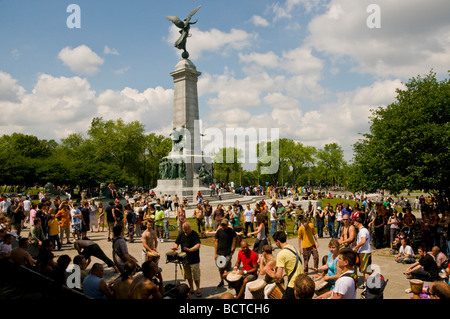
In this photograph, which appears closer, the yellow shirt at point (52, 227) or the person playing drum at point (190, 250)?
the person playing drum at point (190, 250)

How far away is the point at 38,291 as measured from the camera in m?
4.97

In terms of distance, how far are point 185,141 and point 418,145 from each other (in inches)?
886

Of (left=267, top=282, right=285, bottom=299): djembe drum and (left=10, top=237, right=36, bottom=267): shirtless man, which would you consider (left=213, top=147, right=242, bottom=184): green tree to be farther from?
(left=267, top=282, right=285, bottom=299): djembe drum

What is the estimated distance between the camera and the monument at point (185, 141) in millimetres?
31469

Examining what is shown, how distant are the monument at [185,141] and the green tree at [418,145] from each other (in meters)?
18.6

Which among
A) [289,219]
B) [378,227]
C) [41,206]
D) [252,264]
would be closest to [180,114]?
[289,219]

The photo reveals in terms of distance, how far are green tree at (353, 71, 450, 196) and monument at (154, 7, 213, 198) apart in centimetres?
1857

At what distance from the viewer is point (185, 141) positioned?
108 feet

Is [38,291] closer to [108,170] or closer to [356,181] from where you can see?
[356,181]

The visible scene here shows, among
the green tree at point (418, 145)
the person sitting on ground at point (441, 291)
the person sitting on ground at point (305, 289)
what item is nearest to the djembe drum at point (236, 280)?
the person sitting on ground at point (305, 289)

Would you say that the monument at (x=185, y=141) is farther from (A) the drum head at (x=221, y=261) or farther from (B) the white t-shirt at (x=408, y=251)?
(A) the drum head at (x=221, y=261)

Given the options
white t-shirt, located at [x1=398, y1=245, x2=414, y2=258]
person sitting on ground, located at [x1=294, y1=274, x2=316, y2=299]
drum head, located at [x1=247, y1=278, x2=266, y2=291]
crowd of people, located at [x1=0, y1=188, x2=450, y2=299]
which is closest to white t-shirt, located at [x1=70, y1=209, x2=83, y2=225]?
crowd of people, located at [x1=0, y1=188, x2=450, y2=299]

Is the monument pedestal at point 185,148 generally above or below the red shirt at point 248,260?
above
